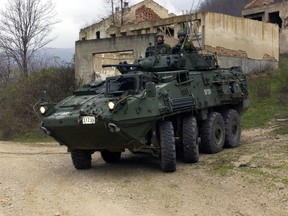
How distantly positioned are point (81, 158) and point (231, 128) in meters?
4.06

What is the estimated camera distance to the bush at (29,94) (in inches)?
764

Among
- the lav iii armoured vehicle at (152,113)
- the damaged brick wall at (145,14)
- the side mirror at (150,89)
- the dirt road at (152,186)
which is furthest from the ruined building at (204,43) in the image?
the side mirror at (150,89)

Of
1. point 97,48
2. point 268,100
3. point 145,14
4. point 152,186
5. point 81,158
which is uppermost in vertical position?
point 145,14

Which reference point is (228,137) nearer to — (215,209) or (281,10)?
(215,209)

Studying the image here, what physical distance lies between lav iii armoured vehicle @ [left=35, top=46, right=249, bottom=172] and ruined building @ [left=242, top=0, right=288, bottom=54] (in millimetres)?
20510

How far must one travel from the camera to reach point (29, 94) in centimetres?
2158

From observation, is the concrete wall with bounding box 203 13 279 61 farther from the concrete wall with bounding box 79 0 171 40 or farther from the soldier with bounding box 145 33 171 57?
the concrete wall with bounding box 79 0 171 40

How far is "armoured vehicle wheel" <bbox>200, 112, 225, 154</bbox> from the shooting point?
1120 centimetres

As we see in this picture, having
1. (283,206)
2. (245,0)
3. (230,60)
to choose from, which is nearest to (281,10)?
(230,60)

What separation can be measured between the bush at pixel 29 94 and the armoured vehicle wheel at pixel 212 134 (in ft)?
29.9

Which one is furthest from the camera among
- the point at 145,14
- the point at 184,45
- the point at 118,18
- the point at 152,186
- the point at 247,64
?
the point at 145,14

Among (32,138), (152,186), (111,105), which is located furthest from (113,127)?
(32,138)

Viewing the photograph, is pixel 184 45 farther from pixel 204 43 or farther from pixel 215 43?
pixel 215 43

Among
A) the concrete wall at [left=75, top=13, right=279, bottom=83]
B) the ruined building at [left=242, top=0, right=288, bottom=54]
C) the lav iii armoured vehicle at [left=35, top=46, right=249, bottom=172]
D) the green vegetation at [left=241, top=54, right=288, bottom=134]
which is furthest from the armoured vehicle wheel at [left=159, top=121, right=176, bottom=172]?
the ruined building at [left=242, top=0, right=288, bottom=54]
